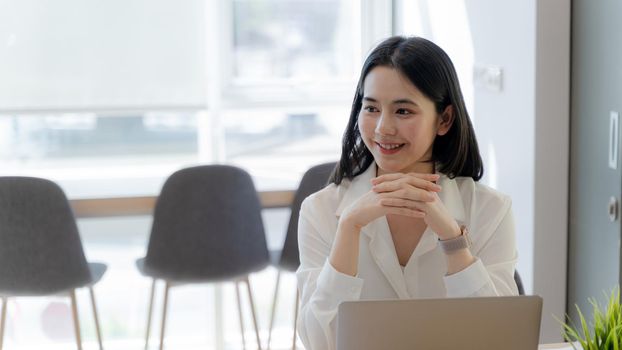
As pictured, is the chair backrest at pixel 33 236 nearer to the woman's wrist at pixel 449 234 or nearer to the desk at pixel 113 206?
the desk at pixel 113 206

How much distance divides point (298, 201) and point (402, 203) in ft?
5.32

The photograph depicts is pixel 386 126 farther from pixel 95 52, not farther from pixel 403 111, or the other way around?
pixel 95 52

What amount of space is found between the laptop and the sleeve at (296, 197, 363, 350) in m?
0.45

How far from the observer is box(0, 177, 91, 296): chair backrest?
10.5 ft

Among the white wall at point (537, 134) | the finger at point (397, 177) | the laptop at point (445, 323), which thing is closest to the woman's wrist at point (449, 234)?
the finger at point (397, 177)

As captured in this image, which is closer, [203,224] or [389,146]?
[389,146]

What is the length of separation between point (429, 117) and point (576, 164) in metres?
1.23

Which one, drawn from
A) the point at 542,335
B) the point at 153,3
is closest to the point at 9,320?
the point at 153,3

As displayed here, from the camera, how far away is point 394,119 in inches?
73.9

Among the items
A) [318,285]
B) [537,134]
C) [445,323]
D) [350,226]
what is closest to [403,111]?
[350,226]

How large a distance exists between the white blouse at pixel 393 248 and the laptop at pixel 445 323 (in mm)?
479

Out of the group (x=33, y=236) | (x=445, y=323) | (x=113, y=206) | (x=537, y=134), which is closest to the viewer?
(x=445, y=323)

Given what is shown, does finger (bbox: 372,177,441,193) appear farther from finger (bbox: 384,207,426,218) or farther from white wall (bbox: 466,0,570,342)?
white wall (bbox: 466,0,570,342)

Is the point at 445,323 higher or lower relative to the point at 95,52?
lower
